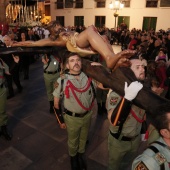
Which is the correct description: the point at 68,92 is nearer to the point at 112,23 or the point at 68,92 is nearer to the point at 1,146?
the point at 1,146

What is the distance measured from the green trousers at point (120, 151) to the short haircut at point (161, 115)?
95 cm

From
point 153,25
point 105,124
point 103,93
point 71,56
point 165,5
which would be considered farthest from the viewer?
point 153,25

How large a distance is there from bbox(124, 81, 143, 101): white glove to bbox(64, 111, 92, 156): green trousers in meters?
1.34

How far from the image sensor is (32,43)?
319 cm

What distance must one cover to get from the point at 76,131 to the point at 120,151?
830 millimetres

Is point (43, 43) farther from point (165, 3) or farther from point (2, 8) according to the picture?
point (165, 3)

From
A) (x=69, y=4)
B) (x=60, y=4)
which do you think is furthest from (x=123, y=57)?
(x=60, y=4)

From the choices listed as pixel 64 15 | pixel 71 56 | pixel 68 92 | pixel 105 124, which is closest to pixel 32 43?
pixel 71 56

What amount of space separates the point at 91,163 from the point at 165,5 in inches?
879

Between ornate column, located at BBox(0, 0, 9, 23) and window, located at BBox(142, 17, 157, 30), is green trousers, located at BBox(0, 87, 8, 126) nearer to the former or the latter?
ornate column, located at BBox(0, 0, 9, 23)

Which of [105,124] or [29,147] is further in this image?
[105,124]

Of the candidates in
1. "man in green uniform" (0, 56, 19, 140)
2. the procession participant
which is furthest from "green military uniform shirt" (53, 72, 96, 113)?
"man in green uniform" (0, 56, 19, 140)

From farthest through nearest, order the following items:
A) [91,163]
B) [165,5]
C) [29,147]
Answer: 1. [165,5]
2. [29,147]
3. [91,163]

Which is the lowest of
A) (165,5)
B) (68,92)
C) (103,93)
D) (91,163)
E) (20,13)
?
(91,163)
